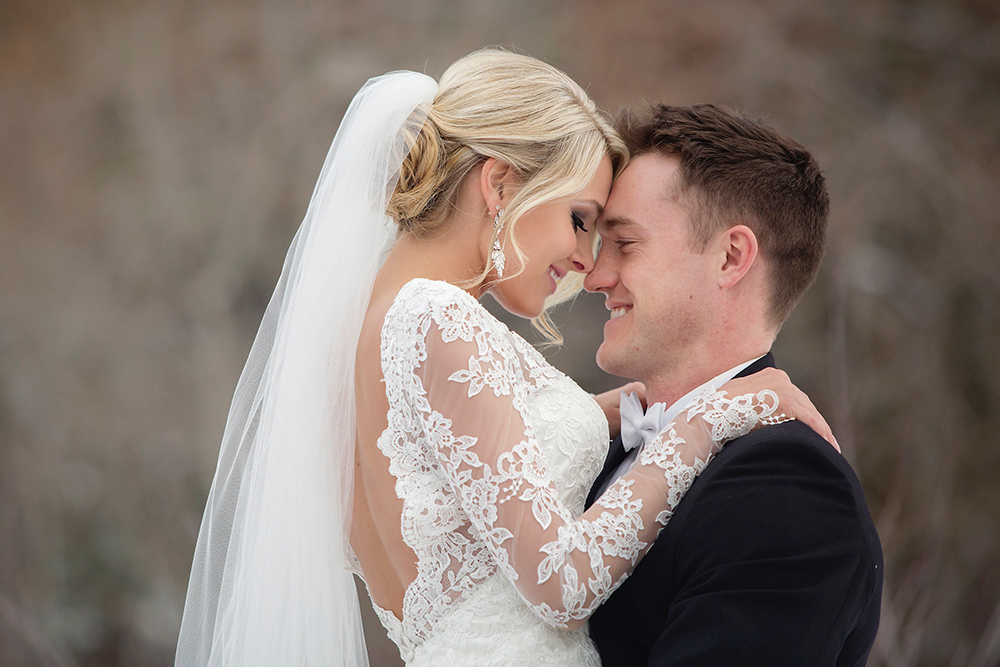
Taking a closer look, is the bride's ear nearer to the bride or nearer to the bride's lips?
the bride

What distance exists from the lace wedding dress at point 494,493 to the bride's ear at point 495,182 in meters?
0.27

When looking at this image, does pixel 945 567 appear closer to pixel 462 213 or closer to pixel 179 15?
pixel 462 213

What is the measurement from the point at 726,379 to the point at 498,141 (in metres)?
0.73

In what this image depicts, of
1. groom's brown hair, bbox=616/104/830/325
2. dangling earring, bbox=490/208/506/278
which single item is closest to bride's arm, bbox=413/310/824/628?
dangling earring, bbox=490/208/506/278

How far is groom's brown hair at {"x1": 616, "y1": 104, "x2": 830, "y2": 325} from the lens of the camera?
185 centimetres

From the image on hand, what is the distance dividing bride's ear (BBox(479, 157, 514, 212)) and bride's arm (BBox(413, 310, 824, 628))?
340 millimetres

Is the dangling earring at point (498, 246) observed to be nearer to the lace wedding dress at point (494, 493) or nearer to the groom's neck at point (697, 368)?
the lace wedding dress at point (494, 493)

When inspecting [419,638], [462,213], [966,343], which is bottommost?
[966,343]

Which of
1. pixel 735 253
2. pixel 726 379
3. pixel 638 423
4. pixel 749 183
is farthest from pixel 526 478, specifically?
pixel 749 183

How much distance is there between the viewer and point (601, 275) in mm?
1955

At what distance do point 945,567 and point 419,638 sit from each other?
357cm

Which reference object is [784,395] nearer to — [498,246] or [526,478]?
[526,478]

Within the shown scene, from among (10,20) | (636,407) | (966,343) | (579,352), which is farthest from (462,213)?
(10,20)

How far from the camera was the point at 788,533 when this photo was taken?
1437mm
